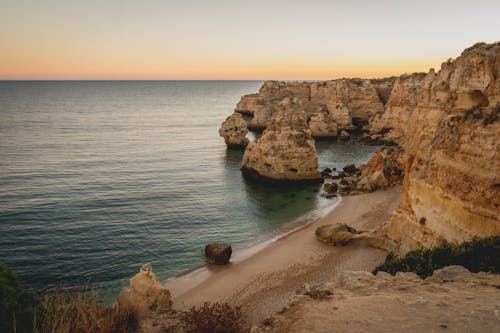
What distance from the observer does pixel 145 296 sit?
54.2 feet

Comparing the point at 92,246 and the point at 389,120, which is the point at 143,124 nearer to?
the point at 389,120

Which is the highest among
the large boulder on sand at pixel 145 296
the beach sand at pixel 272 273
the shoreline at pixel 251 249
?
the large boulder on sand at pixel 145 296

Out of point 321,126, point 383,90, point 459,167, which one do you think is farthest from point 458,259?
point 383,90

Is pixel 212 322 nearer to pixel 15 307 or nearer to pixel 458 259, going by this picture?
pixel 15 307

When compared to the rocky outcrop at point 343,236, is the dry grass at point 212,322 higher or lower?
higher

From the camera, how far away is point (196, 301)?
1955 centimetres

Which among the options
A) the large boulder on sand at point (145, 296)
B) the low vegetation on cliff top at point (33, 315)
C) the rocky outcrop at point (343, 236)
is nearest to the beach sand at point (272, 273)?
the rocky outcrop at point (343, 236)

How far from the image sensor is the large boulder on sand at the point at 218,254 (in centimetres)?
2433

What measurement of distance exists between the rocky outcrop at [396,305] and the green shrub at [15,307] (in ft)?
21.2

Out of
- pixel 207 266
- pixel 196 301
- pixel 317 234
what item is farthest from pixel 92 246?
pixel 317 234

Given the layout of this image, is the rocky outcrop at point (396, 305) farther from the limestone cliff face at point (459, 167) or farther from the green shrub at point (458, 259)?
the limestone cliff face at point (459, 167)

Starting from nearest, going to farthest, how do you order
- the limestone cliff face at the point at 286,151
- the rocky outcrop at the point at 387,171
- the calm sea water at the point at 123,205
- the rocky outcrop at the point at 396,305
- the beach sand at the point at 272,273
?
1. the rocky outcrop at the point at 396,305
2. the beach sand at the point at 272,273
3. the calm sea water at the point at 123,205
4. the rocky outcrop at the point at 387,171
5. the limestone cliff face at the point at 286,151

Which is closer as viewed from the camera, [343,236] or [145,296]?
[145,296]

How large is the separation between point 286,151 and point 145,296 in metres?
29.7
